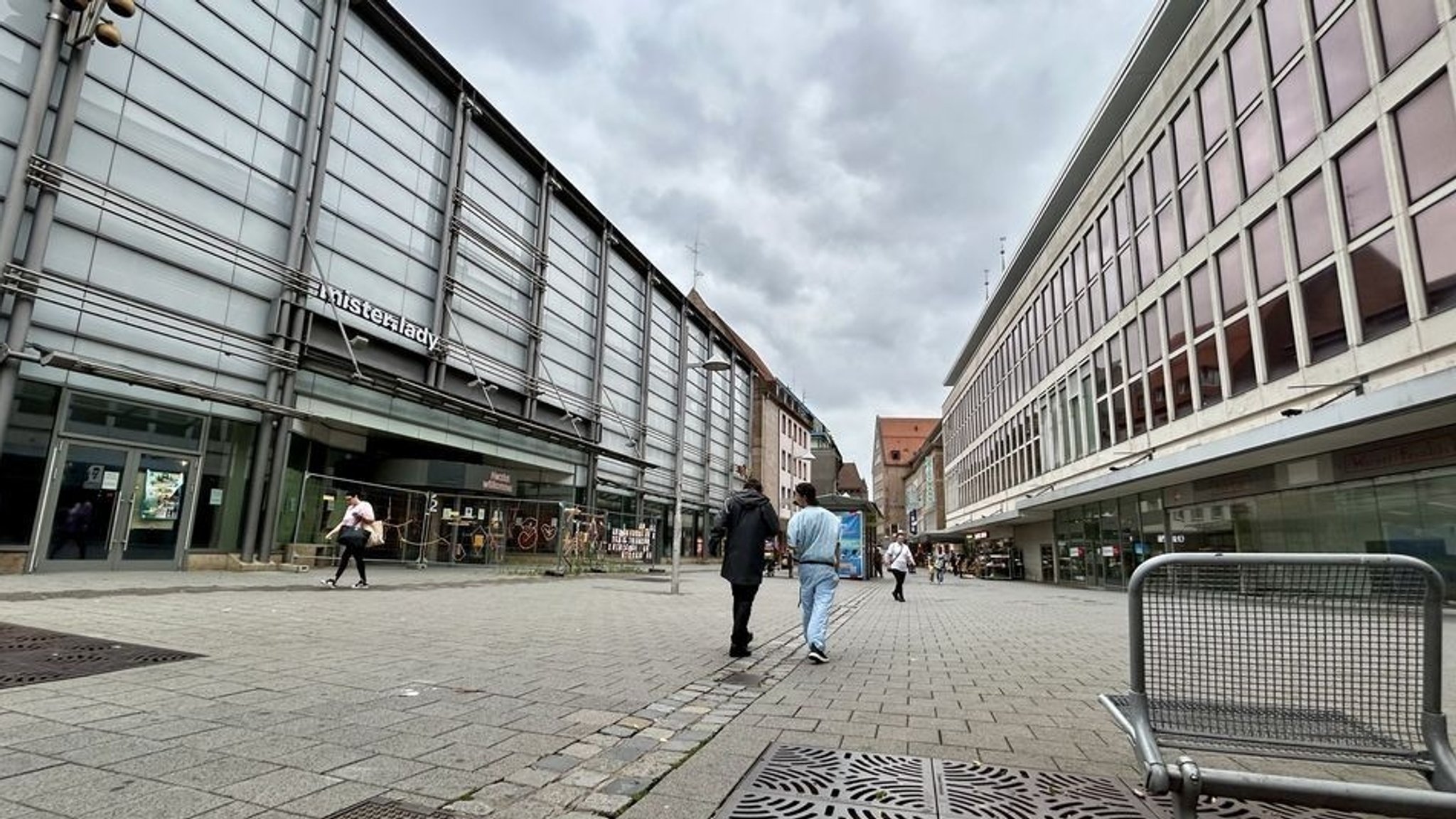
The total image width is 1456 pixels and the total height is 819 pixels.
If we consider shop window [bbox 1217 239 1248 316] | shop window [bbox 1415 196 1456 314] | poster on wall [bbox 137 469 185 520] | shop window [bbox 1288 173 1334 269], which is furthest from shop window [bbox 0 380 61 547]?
shop window [bbox 1217 239 1248 316]

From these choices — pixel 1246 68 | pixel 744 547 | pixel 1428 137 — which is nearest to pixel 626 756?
pixel 744 547

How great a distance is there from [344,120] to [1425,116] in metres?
24.0

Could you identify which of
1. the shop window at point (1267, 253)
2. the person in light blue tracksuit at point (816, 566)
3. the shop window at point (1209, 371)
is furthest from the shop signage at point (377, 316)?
A: the shop window at point (1267, 253)

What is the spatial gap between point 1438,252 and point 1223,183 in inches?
302

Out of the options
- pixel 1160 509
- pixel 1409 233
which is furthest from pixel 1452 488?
pixel 1160 509

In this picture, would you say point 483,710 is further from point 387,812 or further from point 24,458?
point 24,458

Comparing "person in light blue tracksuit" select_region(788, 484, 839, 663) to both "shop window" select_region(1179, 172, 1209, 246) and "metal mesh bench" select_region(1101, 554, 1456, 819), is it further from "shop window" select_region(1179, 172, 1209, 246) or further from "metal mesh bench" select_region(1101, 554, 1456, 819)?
"shop window" select_region(1179, 172, 1209, 246)

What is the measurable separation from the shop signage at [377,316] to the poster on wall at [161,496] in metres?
5.36

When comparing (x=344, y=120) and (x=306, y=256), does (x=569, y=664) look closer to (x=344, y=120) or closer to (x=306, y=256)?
(x=306, y=256)

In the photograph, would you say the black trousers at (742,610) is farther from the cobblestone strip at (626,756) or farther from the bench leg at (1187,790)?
the bench leg at (1187,790)

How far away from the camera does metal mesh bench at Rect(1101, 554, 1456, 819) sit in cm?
305

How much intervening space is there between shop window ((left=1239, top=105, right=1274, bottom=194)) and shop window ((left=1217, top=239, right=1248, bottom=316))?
1.59 meters

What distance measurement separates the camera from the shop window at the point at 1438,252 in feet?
42.0

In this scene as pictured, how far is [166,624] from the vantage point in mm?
7488
